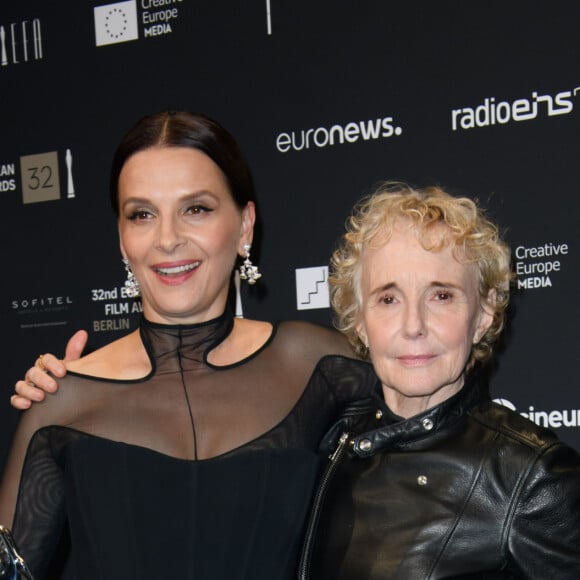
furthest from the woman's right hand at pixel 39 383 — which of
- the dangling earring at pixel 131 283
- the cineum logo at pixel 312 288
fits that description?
the cineum logo at pixel 312 288

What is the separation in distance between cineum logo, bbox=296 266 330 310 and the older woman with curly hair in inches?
38.6

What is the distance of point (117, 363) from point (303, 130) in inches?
43.3

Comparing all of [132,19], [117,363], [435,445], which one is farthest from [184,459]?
[132,19]

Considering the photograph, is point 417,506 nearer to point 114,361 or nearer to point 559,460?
point 559,460

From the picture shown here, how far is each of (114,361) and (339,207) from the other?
38.5 inches

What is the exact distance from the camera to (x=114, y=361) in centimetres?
197

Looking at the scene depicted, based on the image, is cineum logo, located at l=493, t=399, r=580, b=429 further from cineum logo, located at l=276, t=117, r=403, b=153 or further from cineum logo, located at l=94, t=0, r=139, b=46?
cineum logo, located at l=94, t=0, r=139, b=46

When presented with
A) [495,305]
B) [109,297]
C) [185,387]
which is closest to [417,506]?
[495,305]

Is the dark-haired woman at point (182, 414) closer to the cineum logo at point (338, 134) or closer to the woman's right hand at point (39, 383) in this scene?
the woman's right hand at point (39, 383)

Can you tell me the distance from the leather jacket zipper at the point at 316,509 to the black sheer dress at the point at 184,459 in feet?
0.41

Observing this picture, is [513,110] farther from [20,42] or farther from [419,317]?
[20,42]

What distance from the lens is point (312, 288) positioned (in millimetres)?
2738

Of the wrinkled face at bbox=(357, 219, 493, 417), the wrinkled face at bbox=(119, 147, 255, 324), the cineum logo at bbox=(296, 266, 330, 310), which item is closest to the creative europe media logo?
the cineum logo at bbox=(296, 266, 330, 310)

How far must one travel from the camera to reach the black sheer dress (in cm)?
177
